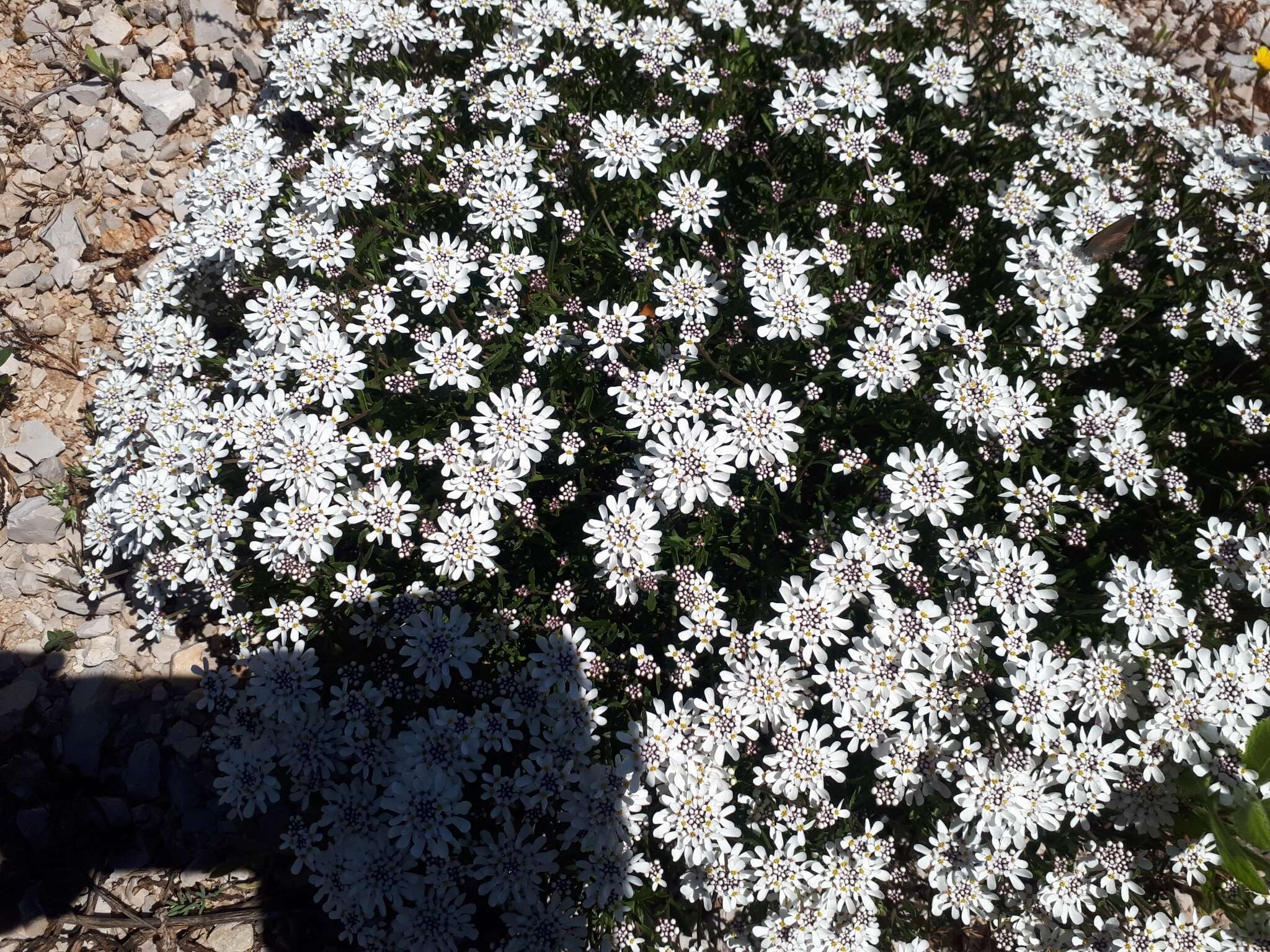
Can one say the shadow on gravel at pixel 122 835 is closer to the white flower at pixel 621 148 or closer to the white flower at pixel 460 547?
the white flower at pixel 460 547

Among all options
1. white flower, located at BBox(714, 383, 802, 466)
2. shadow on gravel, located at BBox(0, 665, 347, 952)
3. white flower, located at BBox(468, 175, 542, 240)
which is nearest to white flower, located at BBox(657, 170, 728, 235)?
white flower, located at BBox(468, 175, 542, 240)

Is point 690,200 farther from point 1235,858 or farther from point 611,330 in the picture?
point 1235,858

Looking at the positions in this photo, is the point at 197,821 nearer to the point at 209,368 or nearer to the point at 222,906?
the point at 222,906

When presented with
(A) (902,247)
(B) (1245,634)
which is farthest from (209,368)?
(B) (1245,634)

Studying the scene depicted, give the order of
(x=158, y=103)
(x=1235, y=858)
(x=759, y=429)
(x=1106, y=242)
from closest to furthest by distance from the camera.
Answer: (x=1235, y=858) < (x=759, y=429) < (x=1106, y=242) < (x=158, y=103)

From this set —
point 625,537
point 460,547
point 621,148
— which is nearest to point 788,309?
point 621,148

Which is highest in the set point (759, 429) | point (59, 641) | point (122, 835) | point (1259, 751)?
point (759, 429)
